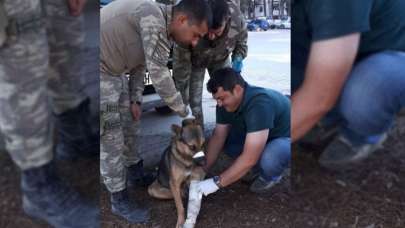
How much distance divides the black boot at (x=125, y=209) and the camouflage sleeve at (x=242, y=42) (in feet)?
3.12

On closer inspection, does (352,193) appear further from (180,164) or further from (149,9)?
(149,9)

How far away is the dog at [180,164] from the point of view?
2680mm

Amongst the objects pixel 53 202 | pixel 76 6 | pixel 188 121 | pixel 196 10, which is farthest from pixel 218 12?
pixel 53 202

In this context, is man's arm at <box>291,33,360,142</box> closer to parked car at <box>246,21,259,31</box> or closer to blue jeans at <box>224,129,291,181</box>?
blue jeans at <box>224,129,291,181</box>

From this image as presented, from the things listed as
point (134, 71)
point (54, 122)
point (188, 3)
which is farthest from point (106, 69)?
point (188, 3)

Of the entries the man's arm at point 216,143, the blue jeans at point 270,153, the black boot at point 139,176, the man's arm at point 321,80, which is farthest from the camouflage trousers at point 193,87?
the man's arm at point 321,80

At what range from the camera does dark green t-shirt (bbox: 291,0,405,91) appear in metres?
2.40

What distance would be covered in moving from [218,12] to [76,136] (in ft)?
3.04

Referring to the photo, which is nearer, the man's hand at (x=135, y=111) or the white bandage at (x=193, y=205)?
the white bandage at (x=193, y=205)

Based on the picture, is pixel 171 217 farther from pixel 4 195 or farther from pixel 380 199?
pixel 380 199

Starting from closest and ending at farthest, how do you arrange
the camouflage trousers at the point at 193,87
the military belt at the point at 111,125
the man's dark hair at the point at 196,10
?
the man's dark hair at the point at 196,10, the military belt at the point at 111,125, the camouflage trousers at the point at 193,87

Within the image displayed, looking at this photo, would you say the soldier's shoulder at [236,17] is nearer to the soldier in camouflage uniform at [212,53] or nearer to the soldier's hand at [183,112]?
the soldier in camouflage uniform at [212,53]

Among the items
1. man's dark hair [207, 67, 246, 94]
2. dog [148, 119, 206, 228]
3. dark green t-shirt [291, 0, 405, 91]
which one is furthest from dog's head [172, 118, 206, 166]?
dark green t-shirt [291, 0, 405, 91]

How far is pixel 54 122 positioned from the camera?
2.57 meters
